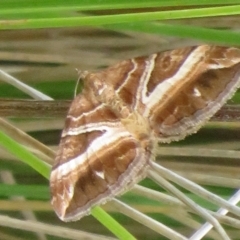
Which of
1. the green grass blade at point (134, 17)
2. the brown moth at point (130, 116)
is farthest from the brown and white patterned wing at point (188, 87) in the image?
the green grass blade at point (134, 17)

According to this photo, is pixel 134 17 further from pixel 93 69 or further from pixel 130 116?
pixel 93 69

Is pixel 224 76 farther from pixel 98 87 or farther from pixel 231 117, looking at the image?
pixel 98 87

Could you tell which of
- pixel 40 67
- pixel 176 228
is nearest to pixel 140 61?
pixel 40 67

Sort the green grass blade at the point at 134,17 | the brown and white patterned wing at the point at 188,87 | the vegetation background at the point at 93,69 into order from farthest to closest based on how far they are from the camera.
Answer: the vegetation background at the point at 93,69
the brown and white patterned wing at the point at 188,87
the green grass blade at the point at 134,17

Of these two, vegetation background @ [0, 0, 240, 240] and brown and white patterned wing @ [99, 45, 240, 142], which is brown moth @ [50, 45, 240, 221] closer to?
brown and white patterned wing @ [99, 45, 240, 142]

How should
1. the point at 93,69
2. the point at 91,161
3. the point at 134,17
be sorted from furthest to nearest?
the point at 93,69 < the point at 91,161 < the point at 134,17

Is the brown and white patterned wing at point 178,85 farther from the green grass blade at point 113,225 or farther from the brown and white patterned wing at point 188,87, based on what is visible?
the green grass blade at point 113,225

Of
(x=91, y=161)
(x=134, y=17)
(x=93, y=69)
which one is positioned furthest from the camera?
(x=93, y=69)

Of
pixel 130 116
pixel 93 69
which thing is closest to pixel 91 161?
pixel 130 116
